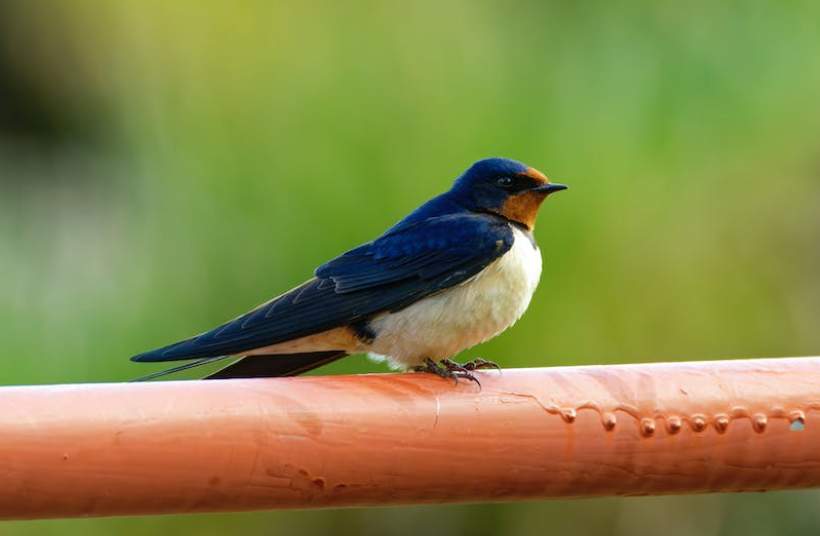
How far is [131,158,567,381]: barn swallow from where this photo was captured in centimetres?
166

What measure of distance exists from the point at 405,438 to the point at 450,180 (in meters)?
1.95

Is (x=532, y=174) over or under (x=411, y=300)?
over

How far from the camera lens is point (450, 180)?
3.00m

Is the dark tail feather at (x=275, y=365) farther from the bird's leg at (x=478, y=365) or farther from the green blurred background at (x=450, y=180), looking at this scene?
the green blurred background at (x=450, y=180)

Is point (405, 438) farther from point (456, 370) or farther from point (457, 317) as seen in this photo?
point (457, 317)

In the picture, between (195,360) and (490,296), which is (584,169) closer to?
(490,296)

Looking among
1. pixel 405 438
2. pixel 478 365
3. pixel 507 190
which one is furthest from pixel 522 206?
pixel 405 438

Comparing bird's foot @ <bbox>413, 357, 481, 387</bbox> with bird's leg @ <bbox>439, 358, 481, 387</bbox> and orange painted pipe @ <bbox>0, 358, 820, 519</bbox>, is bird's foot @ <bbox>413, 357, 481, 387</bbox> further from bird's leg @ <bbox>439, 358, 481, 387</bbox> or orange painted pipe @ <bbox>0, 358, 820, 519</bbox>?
orange painted pipe @ <bbox>0, 358, 820, 519</bbox>

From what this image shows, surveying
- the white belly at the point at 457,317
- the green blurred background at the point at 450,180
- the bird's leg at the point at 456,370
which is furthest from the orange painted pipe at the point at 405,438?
the green blurred background at the point at 450,180

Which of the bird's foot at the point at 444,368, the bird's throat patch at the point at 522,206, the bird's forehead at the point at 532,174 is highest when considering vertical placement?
the bird's forehead at the point at 532,174

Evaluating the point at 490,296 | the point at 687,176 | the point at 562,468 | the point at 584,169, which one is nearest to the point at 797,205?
the point at 687,176

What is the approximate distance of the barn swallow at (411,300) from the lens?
5.46 feet

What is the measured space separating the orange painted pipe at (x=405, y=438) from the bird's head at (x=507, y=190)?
2.59 feet

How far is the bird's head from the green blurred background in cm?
87
